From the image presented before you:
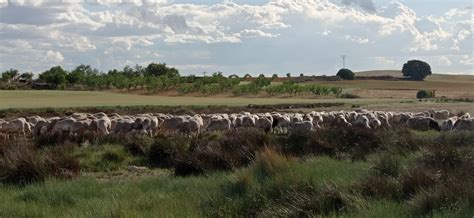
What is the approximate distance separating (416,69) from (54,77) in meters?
76.4

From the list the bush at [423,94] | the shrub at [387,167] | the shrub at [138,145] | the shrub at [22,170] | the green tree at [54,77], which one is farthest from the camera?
the green tree at [54,77]

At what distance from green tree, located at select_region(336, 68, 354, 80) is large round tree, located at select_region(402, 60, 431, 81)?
472 inches

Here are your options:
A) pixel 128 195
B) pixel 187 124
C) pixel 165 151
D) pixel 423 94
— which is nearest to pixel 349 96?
pixel 423 94

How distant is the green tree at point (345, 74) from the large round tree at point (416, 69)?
11982mm

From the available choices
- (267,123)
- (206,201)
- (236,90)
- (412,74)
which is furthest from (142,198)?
(412,74)

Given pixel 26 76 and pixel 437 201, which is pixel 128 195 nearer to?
pixel 437 201

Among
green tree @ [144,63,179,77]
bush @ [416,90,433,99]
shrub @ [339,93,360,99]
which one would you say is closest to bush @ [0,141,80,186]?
bush @ [416,90,433,99]

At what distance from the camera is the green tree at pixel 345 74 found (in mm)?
166875

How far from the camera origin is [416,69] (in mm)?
162875

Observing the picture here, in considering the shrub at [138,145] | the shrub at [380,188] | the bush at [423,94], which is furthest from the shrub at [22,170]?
the bush at [423,94]

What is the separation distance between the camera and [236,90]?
123125 mm

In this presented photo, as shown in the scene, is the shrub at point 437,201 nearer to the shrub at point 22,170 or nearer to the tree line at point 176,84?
the shrub at point 22,170

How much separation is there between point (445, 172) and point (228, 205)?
134 inches

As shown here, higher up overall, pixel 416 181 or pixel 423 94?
pixel 416 181
